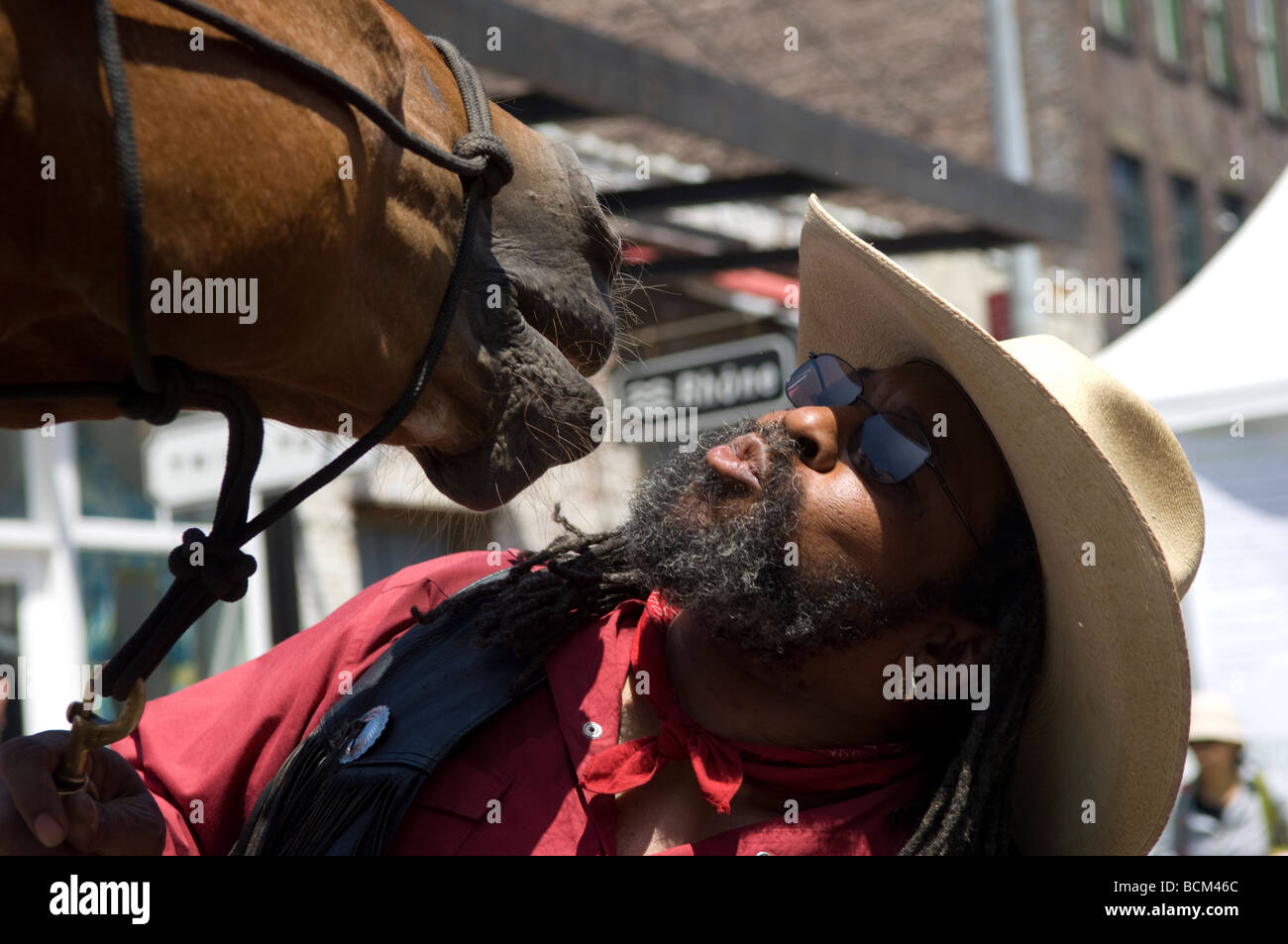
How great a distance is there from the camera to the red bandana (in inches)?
74.2

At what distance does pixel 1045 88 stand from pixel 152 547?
39.8ft

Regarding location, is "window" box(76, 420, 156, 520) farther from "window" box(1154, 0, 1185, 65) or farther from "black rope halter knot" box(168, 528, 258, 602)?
"window" box(1154, 0, 1185, 65)

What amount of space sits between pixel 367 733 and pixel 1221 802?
3594 mm

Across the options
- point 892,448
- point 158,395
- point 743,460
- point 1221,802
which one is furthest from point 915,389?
point 1221,802

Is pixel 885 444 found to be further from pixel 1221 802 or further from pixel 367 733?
pixel 1221 802

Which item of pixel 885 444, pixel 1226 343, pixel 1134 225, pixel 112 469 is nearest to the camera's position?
pixel 885 444

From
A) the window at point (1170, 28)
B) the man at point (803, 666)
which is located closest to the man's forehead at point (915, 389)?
the man at point (803, 666)

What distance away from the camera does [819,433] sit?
7.06ft

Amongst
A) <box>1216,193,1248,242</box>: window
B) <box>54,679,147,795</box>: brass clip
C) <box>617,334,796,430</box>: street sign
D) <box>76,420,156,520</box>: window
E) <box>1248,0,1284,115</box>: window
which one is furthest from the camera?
<box>1248,0,1284,115</box>: window

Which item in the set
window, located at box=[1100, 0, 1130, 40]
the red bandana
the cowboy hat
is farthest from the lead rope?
window, located at box=[1100, 0, 1130, 40]

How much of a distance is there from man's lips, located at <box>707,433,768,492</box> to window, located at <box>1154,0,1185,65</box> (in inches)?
701

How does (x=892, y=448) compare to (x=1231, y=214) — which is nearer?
(x=892, y=448)
